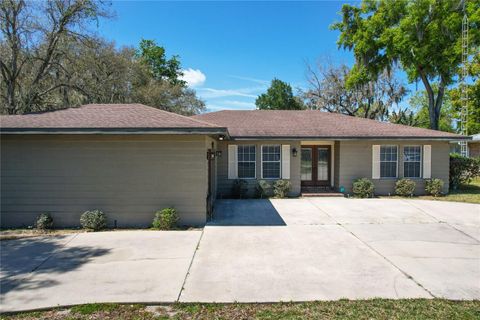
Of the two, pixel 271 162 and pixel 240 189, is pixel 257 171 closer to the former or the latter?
pixel 271 162

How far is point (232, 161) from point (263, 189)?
6.01ft

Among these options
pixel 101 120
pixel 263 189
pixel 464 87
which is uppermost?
pixel 464 87

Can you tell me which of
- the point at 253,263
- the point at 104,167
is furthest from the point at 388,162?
the point at 104,167

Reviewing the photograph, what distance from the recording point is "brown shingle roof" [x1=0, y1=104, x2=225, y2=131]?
7344mm

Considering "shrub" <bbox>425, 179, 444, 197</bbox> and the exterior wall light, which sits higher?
the exterior wall light

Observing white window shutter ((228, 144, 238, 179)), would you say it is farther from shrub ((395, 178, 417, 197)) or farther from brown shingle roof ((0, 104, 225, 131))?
shrub ((395, 178, 417, 197))

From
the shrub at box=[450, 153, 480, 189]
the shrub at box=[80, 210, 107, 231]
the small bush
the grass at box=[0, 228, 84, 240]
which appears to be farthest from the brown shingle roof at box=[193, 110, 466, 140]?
the grass at box=[0, 228, 84, 240]

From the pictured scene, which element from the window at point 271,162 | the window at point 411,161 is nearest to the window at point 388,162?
the window at point 411,161

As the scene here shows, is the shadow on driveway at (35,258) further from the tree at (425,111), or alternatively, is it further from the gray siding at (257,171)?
the tree at (425,111)

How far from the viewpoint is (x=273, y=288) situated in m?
4.24

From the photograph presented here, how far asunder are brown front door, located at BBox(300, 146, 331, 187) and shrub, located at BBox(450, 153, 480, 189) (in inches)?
243

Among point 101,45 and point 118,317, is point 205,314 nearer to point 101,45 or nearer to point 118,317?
point 118,317

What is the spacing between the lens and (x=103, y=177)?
7.79m

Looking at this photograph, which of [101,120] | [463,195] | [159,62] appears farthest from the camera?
[159,62]
